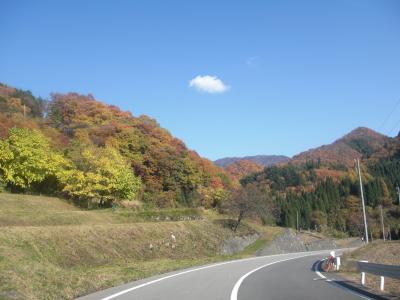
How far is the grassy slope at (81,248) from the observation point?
41.6 feet

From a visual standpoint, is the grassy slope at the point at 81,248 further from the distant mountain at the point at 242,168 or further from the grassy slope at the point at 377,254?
the distant mountain at the point at 242,168

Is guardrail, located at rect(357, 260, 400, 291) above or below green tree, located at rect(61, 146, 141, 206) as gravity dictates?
below

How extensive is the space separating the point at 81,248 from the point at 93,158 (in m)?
26.6

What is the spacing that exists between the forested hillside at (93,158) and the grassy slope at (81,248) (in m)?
3.80

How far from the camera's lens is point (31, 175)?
1764 inches

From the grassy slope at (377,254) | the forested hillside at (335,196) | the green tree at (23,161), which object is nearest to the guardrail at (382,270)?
the grassy slope at (377,254)

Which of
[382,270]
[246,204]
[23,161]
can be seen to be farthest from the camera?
[246,204]

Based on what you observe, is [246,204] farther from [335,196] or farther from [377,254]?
[335,196]

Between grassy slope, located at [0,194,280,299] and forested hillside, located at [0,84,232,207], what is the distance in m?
3.80

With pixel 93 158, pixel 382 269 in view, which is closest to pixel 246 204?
pixel 93 158

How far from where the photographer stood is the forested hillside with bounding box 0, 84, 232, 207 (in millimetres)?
45844

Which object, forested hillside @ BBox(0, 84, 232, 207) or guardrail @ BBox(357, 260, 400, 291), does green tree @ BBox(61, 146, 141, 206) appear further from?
guardrail @ BBox(357, 260, 400, 291)

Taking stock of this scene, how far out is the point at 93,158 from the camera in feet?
164

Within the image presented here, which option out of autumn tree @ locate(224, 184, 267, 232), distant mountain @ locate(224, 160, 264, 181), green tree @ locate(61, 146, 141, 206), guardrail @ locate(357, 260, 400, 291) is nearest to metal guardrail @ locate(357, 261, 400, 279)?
guardrail @ locate(357, 260, 400, 291)
